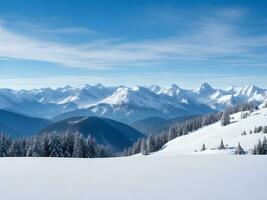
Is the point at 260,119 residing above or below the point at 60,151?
above

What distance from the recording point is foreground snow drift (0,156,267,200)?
47.9 ft

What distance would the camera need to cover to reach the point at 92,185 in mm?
16203

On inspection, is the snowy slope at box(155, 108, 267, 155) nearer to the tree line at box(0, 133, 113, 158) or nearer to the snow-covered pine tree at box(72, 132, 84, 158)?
the tree line at box(0, 133, 113, 158)

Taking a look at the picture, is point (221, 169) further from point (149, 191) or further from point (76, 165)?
point (76, 165)

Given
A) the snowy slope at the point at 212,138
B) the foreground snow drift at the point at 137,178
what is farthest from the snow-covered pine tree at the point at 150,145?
the foreground snow drift at the point at 137,178

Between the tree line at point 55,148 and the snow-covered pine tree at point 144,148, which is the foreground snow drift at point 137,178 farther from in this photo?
the snow-covered pine tree at point 144,148

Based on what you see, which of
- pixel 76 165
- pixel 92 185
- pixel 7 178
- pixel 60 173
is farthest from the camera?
pixel 76 165

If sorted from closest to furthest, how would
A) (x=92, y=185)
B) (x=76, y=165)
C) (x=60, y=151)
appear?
(x=92, y=185) → (x=76, y=165) → (x=60, y=151)

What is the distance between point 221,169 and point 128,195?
6.45m

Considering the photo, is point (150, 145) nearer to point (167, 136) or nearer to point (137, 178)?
point (167, 136)

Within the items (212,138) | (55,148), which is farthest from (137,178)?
(212,138)

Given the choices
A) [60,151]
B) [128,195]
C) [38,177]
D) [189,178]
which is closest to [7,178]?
[38,177]

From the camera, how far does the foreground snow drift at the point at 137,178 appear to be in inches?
575

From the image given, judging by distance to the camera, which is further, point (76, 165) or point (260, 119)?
point (260, 119)
